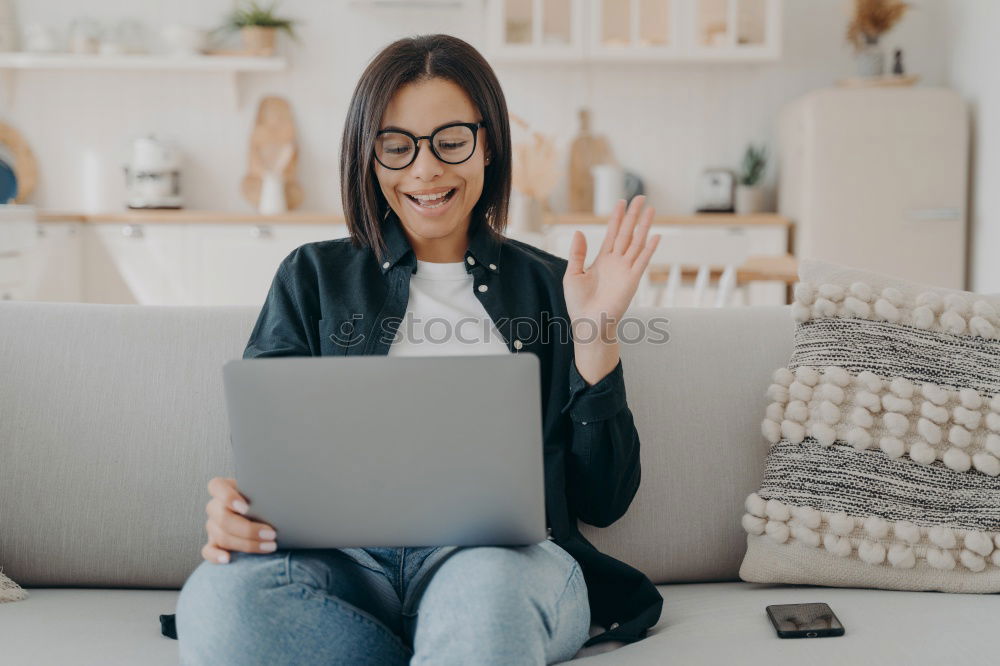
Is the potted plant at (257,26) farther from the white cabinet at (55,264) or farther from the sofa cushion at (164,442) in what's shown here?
the sofa cushion at (164,442)

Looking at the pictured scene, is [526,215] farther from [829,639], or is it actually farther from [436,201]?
[829,639]

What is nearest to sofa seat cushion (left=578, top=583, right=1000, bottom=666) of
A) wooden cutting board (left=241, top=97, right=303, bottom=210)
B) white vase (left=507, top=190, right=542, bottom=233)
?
white vase (left=507, top=190, right=542, bottom=233)

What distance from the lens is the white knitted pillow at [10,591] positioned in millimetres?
1325

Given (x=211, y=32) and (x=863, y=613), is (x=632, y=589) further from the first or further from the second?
(x=211, y=32)

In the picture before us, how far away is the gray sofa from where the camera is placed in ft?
4.56

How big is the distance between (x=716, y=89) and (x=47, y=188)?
3.29 m

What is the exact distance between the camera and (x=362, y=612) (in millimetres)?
1045

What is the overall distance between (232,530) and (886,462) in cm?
89

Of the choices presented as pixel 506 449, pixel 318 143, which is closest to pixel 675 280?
pixel 506 449

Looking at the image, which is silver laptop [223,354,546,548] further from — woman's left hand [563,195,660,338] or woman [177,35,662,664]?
woman's left hand [563,195,660,338]

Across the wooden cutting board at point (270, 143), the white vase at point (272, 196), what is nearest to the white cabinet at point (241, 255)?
the white vase at point (272, 196)

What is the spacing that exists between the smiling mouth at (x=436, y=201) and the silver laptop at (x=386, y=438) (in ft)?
1.40

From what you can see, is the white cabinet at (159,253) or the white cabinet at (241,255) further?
the white cabinet at (159,253)

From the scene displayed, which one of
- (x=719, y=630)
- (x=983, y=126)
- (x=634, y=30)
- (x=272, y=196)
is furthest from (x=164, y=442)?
(x=983, y=126)
